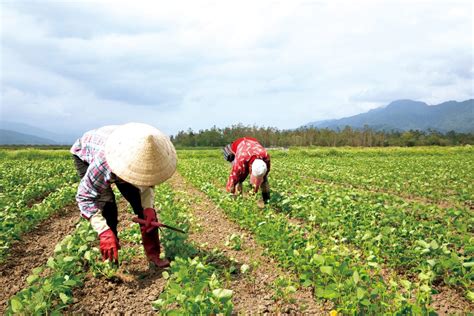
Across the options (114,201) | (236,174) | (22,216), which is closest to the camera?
(114,201)

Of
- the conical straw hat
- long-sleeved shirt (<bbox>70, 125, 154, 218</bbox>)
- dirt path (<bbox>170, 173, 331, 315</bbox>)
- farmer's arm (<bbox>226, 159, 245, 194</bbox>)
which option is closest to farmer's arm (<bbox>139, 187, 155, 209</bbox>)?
A: long-sleeved shirt (<bbox>70, 125, 154, 218</bbox>)

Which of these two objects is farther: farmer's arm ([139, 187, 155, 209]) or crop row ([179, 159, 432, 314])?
farmer's arm ([139, 187, 155, 209])

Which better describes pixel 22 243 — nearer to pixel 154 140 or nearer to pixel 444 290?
pixel 154 140

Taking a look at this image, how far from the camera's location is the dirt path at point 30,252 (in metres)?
3.77

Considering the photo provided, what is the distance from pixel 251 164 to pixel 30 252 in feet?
12.2

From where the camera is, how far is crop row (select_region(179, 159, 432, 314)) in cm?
279

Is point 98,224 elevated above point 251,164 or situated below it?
below

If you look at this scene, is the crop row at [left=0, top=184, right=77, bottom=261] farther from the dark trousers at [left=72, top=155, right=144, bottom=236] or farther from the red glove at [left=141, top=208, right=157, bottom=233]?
the red glove at [left=141, top=208, right=157, bottom=233]

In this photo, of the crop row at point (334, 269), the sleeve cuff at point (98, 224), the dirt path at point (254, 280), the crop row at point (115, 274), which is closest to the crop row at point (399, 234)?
the crop row at point (334, 269)

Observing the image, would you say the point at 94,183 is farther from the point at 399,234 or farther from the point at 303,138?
the point at 303,138

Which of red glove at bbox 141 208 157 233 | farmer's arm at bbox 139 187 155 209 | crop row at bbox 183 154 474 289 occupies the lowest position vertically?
crop row at bbox 183 154 474 289

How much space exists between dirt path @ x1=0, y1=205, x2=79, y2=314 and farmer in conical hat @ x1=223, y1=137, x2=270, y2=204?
3.07 meters

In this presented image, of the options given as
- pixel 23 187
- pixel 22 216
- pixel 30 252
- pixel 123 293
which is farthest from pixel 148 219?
pixel 23 187

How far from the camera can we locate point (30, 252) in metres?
4.78
